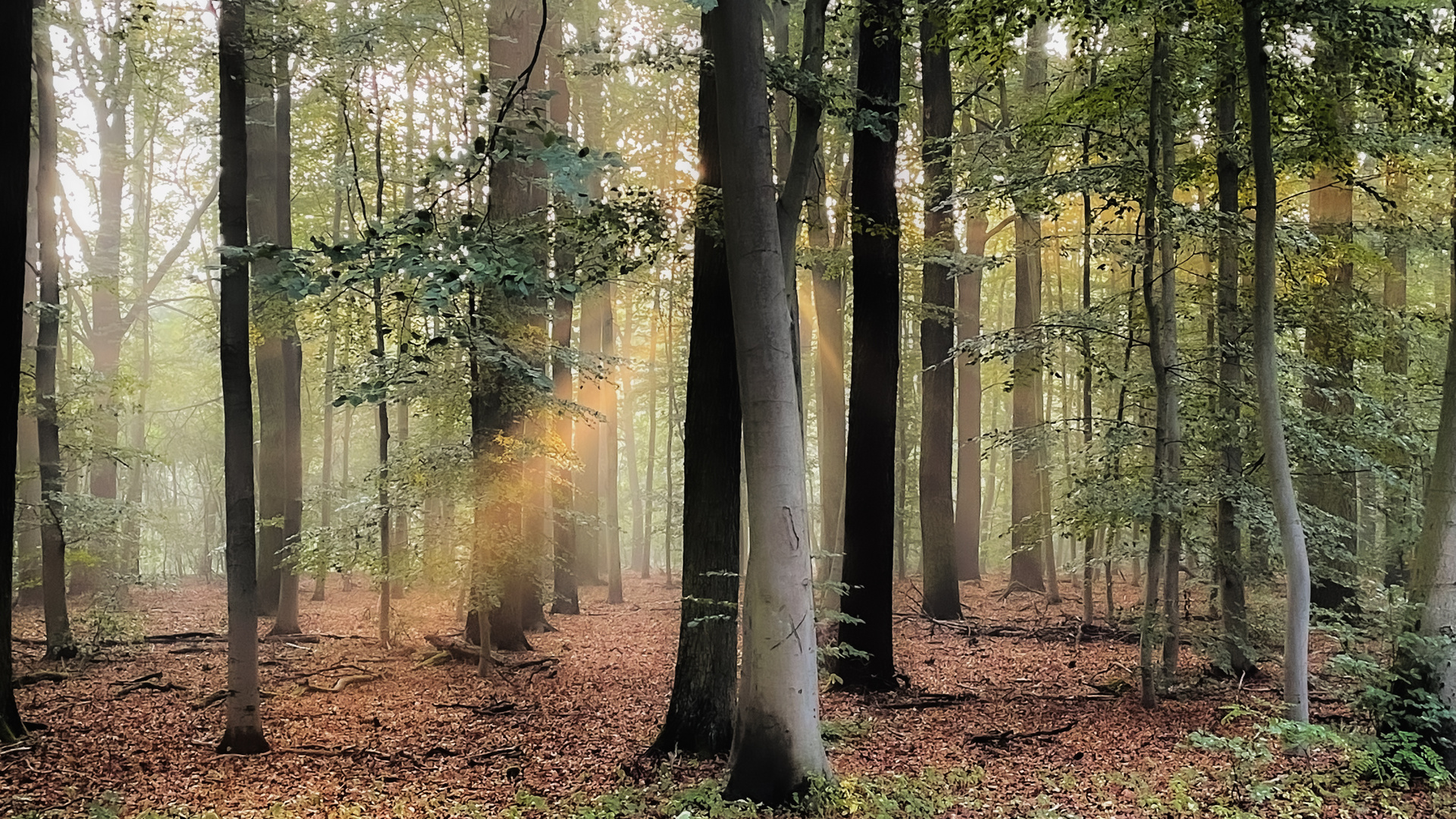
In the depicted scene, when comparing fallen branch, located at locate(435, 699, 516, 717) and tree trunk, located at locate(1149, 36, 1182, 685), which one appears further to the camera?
fallen branch, located at locate(435, 699, 516, 717)

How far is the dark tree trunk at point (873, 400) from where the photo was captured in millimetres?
8961

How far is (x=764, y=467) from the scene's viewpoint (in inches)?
215

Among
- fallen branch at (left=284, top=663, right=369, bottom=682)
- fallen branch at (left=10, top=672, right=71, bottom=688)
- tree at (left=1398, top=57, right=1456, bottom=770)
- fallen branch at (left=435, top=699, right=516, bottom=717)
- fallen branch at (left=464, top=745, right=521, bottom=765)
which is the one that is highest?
tree at (left=1398, top=57, right=1456, bottom=770)

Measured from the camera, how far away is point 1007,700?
875 cm

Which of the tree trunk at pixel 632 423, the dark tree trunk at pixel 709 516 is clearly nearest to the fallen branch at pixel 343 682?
the dark tree trunk at pixel 709 516

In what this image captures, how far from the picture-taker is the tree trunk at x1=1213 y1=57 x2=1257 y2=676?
8.16m

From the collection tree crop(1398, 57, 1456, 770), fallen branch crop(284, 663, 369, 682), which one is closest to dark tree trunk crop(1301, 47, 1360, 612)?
tree crop(1398, 57, 1456, 770)

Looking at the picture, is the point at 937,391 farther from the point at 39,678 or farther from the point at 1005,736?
the point at 39,678

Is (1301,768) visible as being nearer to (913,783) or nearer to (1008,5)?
(913,783)

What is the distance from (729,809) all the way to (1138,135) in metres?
7.64

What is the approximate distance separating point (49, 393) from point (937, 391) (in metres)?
12.2

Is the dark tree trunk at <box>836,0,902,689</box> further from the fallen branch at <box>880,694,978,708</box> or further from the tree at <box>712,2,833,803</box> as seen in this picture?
the tree at <box>712,2,833,803</box>

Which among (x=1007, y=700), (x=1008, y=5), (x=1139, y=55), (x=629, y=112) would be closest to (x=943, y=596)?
(x=1007, y=700)

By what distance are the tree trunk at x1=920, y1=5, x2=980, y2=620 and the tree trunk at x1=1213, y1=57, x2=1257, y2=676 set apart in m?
3.72
